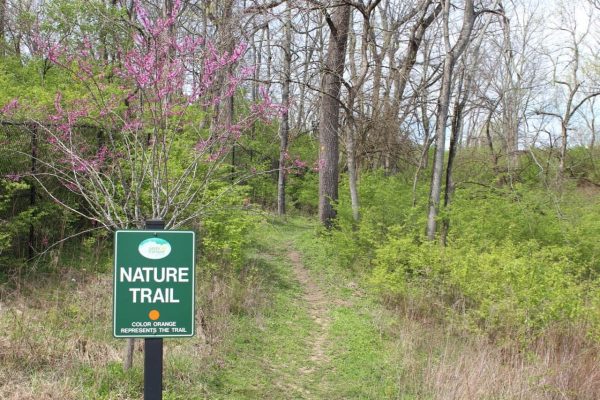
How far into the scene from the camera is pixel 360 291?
8.95m

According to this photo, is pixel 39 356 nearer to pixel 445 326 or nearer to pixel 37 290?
pixel 37 290

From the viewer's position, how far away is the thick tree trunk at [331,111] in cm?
1262

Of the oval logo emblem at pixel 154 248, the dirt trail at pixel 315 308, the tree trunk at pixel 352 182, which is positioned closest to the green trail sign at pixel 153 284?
the oval logo emblem at pixel 154 248

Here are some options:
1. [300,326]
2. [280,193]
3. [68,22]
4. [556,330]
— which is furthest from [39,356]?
[280,193]

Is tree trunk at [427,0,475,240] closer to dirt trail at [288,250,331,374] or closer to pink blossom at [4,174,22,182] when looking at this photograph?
dirt trail at [288,250,331,374]

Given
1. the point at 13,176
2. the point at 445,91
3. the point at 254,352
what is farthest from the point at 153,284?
the point at 445,91

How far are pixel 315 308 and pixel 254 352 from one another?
7.87ft

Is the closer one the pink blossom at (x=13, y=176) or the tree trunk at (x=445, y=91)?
the pink blossom at (x=13, y=176)

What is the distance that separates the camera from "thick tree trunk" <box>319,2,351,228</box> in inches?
497

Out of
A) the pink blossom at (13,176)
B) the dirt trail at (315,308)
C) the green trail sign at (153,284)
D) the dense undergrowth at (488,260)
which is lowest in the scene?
the dirt trail at (315,308)

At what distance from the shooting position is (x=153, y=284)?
248cm

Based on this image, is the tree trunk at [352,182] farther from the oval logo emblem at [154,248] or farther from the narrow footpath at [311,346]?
the oval logo emblem at [154,248]

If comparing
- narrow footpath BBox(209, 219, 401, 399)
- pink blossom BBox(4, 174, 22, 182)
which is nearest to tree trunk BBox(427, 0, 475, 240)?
narrow footpath BBox(209, 219, 401, 399)

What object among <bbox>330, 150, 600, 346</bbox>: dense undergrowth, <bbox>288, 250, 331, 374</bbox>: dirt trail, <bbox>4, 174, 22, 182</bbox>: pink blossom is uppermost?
<bbox>4, 174, 22, 182</bbox>: pink blossom
